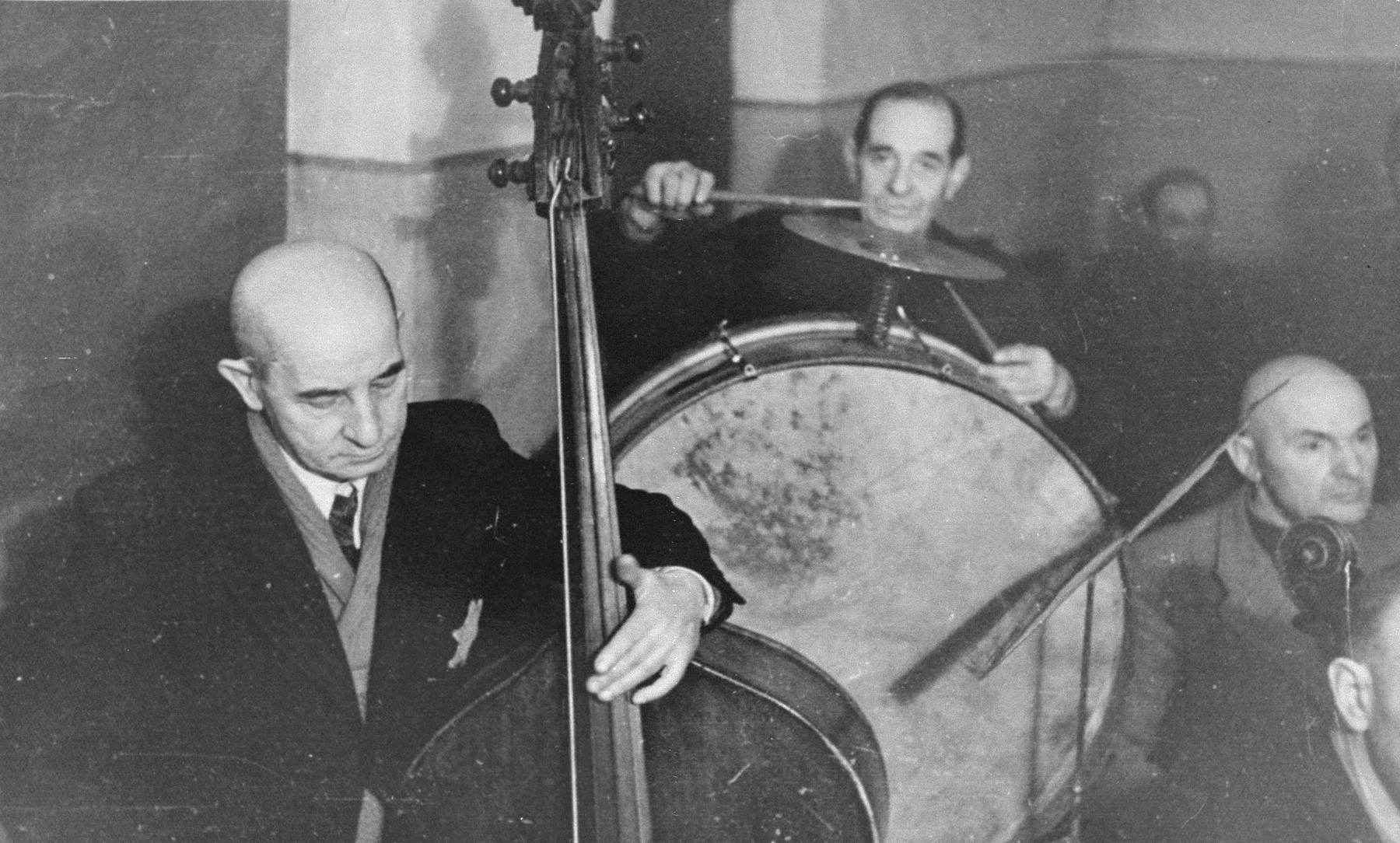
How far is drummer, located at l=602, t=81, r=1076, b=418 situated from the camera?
5.83 ft

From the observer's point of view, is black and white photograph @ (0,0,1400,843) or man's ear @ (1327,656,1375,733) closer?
black and white photograph @ (0,0,1400,843)

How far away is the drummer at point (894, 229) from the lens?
1777 mm

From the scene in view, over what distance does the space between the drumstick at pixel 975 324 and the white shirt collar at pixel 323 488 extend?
81 cm

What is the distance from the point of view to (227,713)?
164cm

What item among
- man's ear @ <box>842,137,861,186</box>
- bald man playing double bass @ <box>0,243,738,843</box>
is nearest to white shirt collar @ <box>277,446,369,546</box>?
bald man playing double bass @ <box>0,243,738,843</box>

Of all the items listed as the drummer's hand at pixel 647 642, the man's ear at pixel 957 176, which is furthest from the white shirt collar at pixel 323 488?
the man's ear at pixel 957 176

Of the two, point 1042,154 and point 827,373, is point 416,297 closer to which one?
point 827,373

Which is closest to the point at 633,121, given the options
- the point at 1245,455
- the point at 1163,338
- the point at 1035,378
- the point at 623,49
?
the point at 623,49

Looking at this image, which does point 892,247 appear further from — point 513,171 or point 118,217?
point 118,217

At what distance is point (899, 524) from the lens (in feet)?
5.68

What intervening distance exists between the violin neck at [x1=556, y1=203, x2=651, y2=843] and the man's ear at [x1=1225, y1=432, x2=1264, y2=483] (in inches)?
35.2

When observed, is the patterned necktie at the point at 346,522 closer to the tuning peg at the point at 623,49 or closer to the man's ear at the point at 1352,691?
the tuning peg at the point at 623,49

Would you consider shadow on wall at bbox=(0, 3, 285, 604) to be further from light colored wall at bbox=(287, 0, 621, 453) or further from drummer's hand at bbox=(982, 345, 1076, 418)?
drummer's hand at bbox=(982, 345, 1076, 418)

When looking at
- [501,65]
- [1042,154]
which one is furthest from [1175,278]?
[501,65]
